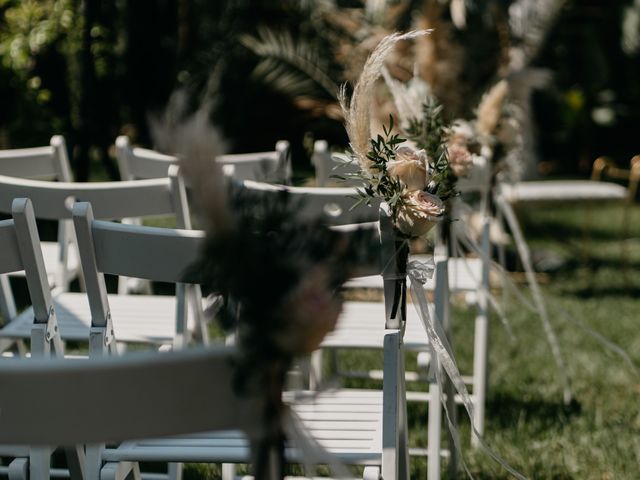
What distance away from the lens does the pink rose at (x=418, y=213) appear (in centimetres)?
224

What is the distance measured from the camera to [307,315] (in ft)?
4.60

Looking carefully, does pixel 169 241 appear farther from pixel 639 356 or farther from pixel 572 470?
pixel 639 356

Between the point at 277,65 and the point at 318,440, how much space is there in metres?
8.72

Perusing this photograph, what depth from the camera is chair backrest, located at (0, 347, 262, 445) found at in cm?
138

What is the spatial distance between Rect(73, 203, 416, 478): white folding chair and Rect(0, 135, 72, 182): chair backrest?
5.62 feet

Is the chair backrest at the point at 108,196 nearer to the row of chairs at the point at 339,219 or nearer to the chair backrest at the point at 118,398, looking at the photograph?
the row of chairs at the point at 339,219

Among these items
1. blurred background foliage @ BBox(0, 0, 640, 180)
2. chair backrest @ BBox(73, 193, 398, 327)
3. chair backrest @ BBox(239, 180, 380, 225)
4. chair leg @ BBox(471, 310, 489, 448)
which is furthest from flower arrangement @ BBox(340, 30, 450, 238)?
blurred background foliage @ BBox(0, 0, 640, 180)

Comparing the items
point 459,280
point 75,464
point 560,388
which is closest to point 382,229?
point 75,464

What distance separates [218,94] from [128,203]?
9.21m

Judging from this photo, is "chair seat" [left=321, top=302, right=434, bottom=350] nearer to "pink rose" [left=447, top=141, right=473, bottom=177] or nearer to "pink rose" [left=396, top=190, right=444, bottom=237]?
"pink rose" [left=447, top=141, right=473, bottom=177]

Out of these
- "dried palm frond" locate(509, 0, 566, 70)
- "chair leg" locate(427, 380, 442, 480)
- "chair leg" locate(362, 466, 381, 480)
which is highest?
"dried palm frond" locate(509, 0, 566, 70)

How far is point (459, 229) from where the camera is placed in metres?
3.37

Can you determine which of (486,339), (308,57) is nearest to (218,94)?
(308,57)

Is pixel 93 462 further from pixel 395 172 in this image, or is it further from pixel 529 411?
pixel 529 411
